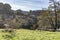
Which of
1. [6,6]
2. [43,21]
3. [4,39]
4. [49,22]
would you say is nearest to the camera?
[4,39]

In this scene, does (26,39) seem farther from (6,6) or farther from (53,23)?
(6,6)

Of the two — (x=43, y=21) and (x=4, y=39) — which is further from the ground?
(x=4, y=39)

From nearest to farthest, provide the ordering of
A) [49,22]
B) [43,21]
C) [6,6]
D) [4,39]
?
[4,39] < [49,22] < [43,21] < [6,6]

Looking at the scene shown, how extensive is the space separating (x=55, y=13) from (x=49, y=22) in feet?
5.12

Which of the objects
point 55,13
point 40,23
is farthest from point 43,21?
point 55,13

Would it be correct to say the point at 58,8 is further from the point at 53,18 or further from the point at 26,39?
the point at 26,39

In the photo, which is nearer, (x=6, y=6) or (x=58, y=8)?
(x=58, y=8)

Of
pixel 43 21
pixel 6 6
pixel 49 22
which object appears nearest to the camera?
pixel 49 22

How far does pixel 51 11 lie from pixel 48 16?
1036mm

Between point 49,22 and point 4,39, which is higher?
point 4,39

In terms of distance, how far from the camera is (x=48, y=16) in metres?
26.0

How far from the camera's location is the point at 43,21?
27562 millimetres

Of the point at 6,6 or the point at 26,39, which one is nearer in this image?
the point at 26,39

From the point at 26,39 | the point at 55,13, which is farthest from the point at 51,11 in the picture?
the point at 26,39
